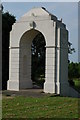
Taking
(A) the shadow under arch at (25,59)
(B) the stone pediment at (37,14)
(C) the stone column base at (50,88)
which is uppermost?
(B) the stone pediment at (37,14)

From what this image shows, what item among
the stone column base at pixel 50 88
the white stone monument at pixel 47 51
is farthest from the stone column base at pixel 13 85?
the stone column base at pixel 50 88

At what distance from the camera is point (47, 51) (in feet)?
66.4

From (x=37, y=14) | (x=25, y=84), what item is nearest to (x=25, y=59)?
(x=25, y=84)

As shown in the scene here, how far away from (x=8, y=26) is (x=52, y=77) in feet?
28.5

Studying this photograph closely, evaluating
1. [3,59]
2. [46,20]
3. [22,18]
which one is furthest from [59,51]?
[3,59]

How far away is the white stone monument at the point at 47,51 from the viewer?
65.5ft

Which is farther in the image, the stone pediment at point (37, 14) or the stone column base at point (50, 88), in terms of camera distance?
the stone pediment at point (37, 14)

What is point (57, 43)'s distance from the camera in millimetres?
20047

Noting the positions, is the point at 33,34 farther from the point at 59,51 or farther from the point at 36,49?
the point at 36,49

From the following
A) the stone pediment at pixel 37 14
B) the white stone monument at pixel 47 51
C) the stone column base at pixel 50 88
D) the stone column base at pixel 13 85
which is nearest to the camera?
the stone column base at pixel 50 88

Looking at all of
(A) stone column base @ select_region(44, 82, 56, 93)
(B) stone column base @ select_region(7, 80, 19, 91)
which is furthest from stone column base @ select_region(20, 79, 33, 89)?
(A) stone column base @ select_region(44, 82, 56, 93)

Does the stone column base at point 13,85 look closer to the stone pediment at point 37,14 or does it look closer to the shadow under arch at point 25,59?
the shadow under arch at point 25,59

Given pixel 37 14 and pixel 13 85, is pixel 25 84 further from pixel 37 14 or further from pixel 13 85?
pixel 37 14

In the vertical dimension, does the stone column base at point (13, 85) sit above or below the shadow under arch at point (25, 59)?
below
